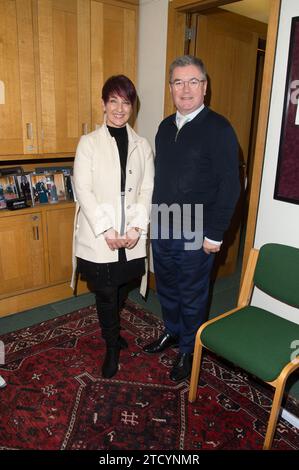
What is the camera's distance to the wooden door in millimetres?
2818

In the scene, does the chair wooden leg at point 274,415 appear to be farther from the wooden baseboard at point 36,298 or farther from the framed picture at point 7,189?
the framed picture at point 7,189

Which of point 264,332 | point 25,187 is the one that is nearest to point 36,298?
point 25,187

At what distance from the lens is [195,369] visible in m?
1.95

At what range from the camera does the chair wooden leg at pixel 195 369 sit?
1919 mm

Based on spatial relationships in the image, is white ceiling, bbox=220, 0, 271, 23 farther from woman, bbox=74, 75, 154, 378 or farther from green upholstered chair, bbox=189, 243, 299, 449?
green upholstered chair, bbox=189, 243, 299, 449

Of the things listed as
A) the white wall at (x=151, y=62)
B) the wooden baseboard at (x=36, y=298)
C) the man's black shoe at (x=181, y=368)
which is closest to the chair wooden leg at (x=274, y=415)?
the man's black shoe at (x=181, y=368)

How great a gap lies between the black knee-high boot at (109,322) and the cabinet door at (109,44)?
4.71 ft

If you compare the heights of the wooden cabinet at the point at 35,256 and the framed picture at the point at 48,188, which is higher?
the framed picture at the point at 48,188

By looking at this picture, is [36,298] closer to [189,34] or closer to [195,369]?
[195,369]

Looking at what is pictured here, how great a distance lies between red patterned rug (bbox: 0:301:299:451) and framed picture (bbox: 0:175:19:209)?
934 millimetres

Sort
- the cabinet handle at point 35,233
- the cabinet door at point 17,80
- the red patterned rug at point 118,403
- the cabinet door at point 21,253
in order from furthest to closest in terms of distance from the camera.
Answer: the cabinet handle at point 35,233 → the cabinet door at point 21,253 → the cabinet door at point 17,80 → the red patterned rug at point 118,403

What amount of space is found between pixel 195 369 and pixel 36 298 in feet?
4.79

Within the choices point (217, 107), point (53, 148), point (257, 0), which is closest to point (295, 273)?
point (217, 107)

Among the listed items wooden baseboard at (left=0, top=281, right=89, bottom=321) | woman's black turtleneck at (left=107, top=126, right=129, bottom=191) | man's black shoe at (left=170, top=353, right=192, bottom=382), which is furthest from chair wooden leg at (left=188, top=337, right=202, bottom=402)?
wooden baseboard at (left=0, top=281, right=89, bottom=321)
